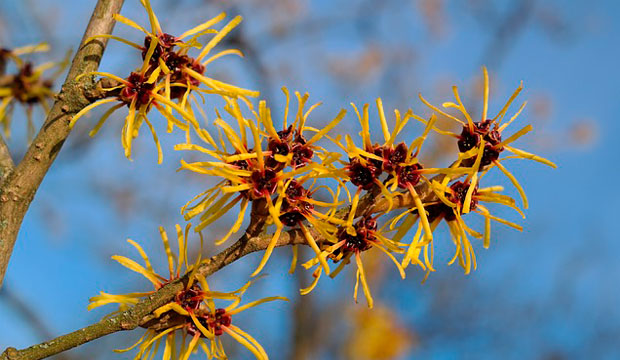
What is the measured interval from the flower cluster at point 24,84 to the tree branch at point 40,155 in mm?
477

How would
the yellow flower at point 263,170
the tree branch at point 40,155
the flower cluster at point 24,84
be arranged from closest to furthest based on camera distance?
the yellow flower at point 263,170, the tree branch at point 40,155, the flower cluster at point 24,84

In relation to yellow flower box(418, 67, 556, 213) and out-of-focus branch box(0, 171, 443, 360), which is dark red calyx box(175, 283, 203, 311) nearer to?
out-of-focus branch box(0, 171, 443, 360)

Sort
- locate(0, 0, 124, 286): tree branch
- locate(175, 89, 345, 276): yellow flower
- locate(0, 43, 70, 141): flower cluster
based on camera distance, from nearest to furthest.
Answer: locate(175, 89, 345, 276): yellow flower
locate(0, 0, 124, 286): tree branch
locate(0, 43, 70, 141): flower cluster

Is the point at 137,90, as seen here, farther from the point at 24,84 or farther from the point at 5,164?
the point at 24,84

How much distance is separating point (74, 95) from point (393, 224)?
→ 578 mm

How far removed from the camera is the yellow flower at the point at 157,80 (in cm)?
92

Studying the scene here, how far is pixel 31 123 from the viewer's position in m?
1.42

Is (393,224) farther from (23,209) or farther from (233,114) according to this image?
(23,209)

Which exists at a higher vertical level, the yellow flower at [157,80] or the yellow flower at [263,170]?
the yellow flower at [157,80]

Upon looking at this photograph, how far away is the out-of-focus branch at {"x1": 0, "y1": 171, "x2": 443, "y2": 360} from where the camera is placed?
816 mm

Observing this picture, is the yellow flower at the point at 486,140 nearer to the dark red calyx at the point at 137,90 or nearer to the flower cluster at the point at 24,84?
the dark red calyx at the point at 137,90

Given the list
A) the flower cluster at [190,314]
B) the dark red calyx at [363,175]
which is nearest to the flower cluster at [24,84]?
the flower cluster at [190,314]

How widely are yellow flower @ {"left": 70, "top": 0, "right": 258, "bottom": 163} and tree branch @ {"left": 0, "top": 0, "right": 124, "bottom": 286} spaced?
0.04 meters

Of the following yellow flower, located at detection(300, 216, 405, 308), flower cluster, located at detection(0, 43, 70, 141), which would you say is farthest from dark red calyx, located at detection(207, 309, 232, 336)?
flower cluster, located at detection(0, 43, 70, 141)
